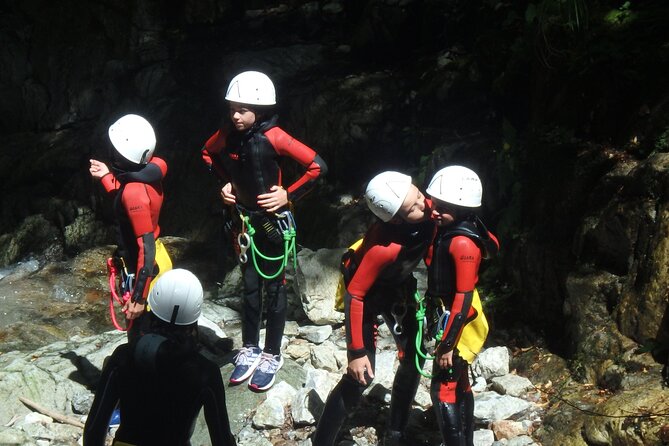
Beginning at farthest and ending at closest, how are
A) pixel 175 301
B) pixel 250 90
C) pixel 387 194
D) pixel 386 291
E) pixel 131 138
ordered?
pixel 250 90
pixel 131 138
pixel 386 291
pixel 387 194
pixel 175 301

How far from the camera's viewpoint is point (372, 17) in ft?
35.8

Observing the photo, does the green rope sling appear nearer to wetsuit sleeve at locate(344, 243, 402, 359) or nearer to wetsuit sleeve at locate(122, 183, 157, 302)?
wetsuit sleeve at locate(122, 183, 157, 302)

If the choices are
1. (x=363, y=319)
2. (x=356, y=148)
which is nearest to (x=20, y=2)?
(x=356, y=148)

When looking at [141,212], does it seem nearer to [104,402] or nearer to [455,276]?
Answer: [104,402]

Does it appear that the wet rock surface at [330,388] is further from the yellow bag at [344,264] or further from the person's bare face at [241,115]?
the person's bare face at [241,115]

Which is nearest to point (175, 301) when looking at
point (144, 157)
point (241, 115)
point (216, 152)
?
point (144, 157)

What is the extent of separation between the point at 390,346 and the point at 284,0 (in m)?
8.33

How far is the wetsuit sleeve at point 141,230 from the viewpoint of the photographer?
491 centimetres

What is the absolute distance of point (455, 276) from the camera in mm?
4215

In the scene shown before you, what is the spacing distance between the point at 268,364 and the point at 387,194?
2.16m

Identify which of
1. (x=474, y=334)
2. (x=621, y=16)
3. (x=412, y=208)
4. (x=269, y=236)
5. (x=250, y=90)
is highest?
(x=621, y=16)

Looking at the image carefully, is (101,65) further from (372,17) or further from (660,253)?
(660,253)

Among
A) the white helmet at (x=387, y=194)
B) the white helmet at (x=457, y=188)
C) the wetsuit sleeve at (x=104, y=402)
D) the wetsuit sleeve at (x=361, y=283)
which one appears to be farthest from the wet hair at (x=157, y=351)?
the white helmet at (x=457, y=188)

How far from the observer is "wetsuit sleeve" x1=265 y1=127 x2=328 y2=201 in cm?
532
